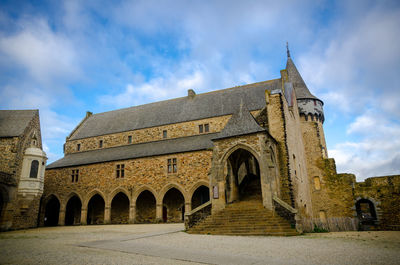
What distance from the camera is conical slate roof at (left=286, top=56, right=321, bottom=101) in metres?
23.8

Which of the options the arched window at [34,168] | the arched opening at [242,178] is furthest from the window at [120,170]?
the arched opening at [242,178]

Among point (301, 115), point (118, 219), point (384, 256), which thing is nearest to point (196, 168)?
point (118, 219)

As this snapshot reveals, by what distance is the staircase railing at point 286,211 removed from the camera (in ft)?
33.9

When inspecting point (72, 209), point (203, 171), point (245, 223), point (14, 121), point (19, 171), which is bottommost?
point (245, 223)

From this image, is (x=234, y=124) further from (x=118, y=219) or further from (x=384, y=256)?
(x=118, y=219)

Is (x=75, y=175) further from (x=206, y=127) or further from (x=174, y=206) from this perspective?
(x=206, y=127)

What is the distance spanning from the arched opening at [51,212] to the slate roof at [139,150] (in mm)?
3306

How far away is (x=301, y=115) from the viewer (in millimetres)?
23094

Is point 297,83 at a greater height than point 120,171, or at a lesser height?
greater

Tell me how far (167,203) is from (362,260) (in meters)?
17.5

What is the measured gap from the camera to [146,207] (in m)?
22.1

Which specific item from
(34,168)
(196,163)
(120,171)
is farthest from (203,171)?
(34,168)

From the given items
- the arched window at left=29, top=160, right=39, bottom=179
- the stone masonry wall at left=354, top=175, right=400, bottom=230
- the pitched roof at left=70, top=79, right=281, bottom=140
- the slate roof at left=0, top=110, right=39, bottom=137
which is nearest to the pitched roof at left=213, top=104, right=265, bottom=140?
the pitched roof at left=70, top=79, right=281, bottom=140

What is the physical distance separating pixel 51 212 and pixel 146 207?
10.7 m
